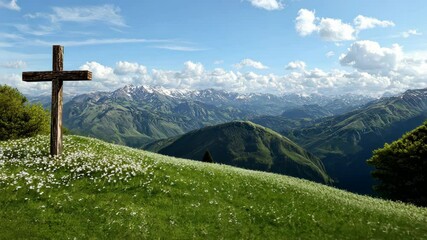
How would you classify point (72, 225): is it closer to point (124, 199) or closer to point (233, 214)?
point (124, 199)

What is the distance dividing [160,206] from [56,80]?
14.4 m

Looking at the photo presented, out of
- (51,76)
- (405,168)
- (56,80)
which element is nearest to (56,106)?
(56,80)

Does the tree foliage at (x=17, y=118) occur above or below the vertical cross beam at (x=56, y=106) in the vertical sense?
below

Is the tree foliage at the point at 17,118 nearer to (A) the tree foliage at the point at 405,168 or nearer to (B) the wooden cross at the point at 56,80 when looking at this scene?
(B) the wooden cross at the point at 56,80

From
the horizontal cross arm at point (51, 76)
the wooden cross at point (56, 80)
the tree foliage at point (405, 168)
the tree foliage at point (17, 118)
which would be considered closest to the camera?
the horizontal cross arm at point (51, 76)

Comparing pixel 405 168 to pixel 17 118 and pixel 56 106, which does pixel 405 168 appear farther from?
pixel 17 118

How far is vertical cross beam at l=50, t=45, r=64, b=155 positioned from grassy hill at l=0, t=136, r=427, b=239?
1.26m

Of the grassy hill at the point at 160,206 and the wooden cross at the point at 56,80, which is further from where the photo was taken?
the wooden cross at the point at 56,80

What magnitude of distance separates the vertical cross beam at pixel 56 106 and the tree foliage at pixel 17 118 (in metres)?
58.4

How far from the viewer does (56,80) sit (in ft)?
97.6

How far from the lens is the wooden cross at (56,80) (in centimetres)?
2942

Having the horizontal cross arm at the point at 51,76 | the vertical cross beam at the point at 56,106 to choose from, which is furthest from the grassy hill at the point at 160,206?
the horizontal cross arm at the point at 51,76

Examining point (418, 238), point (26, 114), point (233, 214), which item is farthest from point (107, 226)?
point (26, 114)

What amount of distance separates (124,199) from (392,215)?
18.9m
